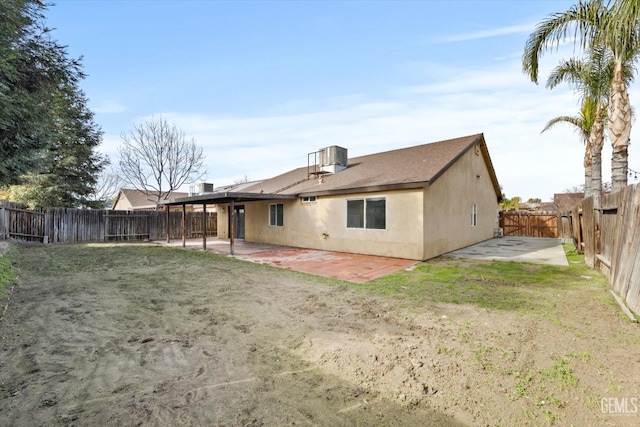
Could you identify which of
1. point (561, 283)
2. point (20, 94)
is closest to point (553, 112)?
point (561, 283)

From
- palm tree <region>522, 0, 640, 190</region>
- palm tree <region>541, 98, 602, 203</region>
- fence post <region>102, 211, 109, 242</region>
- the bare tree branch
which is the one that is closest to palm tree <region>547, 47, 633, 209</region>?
palm tree <region>541, 98, 602, 203</region>

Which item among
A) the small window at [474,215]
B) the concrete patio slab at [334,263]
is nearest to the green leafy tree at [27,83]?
the concrete patio slab at [334,263]

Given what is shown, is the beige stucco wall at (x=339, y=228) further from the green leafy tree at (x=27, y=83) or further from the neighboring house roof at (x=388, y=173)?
the green leafy tree at (x=27, y=83)

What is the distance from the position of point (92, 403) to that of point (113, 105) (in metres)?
19.5

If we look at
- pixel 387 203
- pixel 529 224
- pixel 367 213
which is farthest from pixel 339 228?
pixel 529 224

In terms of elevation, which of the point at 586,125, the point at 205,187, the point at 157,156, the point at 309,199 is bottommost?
the point at 309,199

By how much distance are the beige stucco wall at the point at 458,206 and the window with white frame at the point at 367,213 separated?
1.54 metres

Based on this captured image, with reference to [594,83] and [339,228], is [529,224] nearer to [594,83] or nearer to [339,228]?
[594,83]

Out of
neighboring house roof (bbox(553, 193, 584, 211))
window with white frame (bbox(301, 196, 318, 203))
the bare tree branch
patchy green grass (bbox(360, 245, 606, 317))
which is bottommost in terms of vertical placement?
patchy green grass (bbox(360, 245, 606, 317))

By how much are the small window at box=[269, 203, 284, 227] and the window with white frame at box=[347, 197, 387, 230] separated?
4.32 m

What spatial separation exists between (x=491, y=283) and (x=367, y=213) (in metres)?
5.07

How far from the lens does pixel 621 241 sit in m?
5.12

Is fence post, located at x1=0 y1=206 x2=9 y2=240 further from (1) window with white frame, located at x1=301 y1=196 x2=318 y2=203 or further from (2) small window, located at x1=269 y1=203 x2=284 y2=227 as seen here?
(1) window with white frame, located at x1=301 y1=196 x2=318 y2=203

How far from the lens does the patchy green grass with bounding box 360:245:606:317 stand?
5.28m
